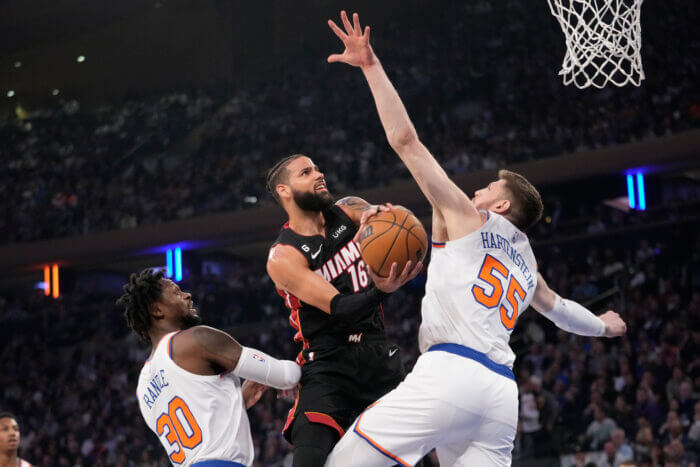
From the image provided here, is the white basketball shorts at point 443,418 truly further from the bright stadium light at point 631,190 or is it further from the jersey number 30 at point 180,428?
the bright stadium light at point 631,190

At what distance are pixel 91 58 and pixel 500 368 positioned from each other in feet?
71.0

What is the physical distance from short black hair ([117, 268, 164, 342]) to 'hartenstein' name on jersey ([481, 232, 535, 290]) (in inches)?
66.3

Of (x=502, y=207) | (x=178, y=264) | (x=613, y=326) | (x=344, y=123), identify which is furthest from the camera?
(x=344, y=123)

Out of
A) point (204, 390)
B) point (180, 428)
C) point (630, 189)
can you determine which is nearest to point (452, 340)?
point (204, 390)

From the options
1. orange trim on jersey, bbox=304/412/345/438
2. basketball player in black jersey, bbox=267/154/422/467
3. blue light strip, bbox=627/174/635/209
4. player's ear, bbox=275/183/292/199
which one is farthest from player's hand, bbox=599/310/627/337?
blue light strip, bbox=627/174/635/209

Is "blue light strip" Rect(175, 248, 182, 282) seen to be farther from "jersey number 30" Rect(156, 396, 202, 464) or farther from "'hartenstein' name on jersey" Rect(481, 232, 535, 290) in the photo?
"'hartenstein' name on jersey" Rect(481, 232, 535, 290)

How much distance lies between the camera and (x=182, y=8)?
22.4m

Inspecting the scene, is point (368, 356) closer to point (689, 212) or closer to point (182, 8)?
point (689, 212)

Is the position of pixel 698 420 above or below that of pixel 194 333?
below

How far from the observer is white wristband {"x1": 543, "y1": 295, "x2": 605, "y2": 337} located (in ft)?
14.5

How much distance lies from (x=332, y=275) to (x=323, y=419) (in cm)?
71

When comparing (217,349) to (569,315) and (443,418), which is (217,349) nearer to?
(443,418)

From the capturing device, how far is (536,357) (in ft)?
41.8

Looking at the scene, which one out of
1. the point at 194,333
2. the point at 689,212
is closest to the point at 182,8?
the point at 689,212
